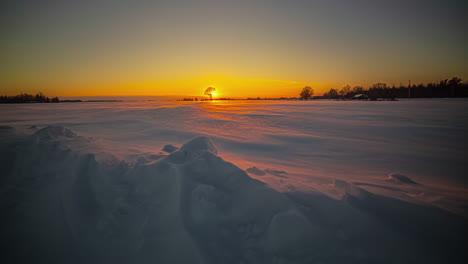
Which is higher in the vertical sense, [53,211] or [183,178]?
[183,178]

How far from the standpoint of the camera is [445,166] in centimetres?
310

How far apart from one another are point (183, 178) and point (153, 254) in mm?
849

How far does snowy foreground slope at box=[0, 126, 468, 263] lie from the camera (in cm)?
149

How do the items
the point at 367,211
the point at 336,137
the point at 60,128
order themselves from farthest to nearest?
the point at 336,137, the point at 60,128, the point at 367,211

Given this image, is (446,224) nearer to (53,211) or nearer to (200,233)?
(200,233)

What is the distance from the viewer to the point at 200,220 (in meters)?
1.79

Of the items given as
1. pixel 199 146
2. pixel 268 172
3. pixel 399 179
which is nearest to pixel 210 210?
pixel 268 172

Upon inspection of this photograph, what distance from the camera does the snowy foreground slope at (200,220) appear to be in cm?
149

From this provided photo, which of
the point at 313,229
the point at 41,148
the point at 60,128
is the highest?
the point at 60,128

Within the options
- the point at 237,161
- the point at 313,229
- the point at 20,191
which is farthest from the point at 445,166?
the point at 20,191

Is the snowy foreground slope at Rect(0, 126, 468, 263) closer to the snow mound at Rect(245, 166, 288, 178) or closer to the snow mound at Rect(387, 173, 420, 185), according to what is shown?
the snow mound at Rect(245, 166, 288, 178)

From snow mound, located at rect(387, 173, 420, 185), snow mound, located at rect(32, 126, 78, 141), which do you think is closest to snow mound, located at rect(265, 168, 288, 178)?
snow mound, located at rect(387, 173, 420, 185)

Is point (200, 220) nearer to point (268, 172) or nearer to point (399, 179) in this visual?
point (268, 172)

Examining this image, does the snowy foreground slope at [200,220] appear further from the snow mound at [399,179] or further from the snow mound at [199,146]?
the snow mound at [399,179]
